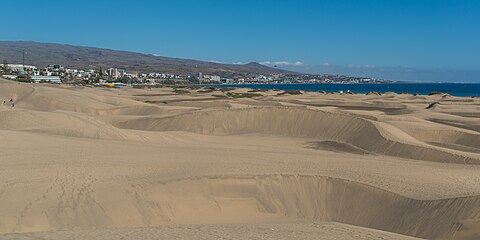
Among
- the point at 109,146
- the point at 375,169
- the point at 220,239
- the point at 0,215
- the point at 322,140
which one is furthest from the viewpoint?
the point at 322,140

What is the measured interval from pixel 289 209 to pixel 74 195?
5728 mm

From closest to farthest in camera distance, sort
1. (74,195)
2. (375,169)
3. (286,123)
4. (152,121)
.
Answer: (74,195) < (375,169) < (286,123) < (152,121)

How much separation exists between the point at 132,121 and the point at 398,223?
23147mm

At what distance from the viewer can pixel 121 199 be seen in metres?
12.1

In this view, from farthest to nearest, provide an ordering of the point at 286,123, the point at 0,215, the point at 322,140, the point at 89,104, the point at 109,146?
the point at 89,104, the point at 286,123, the point at 322,140, the point at 109,146, the point at 0,215

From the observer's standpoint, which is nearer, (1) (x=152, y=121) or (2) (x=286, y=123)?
(2) (x=286, y=123)

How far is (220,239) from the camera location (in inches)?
350

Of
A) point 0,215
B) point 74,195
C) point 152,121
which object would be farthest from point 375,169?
point 152,121

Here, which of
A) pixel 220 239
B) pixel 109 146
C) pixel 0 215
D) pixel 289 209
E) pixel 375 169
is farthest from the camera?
pixel 109 146

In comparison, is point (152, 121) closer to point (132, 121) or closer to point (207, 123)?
point (132, 121)

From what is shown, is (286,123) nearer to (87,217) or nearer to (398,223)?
(398,223)

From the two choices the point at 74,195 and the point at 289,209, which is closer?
the point at 74,195

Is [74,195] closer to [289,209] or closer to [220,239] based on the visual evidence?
[220,239]

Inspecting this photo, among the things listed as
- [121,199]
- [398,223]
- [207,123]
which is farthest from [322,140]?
[121,199]
